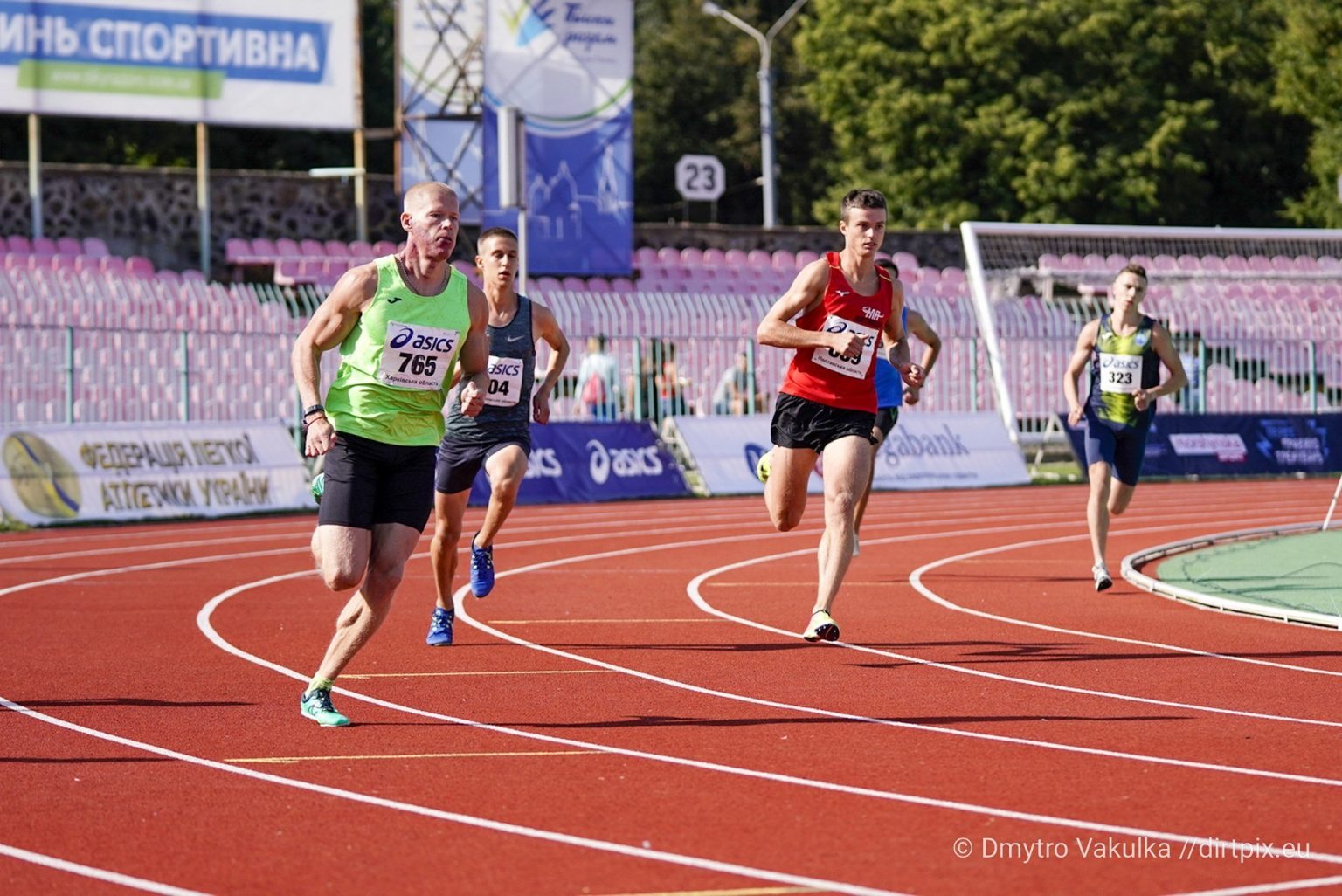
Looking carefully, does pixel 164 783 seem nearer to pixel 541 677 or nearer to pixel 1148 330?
pixel 541 677

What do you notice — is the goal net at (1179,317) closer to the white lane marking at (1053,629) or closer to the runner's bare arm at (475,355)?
the white lane marking at (1053,629)

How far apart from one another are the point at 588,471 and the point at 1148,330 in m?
11.7

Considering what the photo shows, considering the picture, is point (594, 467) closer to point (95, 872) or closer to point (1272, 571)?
point (1272, 571)

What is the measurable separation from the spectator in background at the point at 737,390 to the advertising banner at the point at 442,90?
24.7ft

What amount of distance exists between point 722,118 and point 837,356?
175ft

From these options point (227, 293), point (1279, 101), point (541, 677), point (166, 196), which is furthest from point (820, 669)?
point (1279, 101)

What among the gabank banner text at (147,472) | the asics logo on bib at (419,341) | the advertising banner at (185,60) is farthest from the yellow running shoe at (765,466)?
the advertising banner at (185,60)

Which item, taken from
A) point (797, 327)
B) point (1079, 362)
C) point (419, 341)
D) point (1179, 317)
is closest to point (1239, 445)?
point (1179, 317)

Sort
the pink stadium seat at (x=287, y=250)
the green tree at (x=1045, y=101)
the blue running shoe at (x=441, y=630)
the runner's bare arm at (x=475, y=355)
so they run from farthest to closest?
the green tree at (x=1045, y=101) → the pink stadium seat at (x=287, y=250) → the blue running shoe at (x=441, y=630) → the runner's bare arm at (x=475, y=355)

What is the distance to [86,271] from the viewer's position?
2788 cm

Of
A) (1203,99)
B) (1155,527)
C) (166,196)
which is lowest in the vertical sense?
(1155,527)

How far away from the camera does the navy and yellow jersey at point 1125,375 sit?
1252cm

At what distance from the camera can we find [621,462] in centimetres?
2394

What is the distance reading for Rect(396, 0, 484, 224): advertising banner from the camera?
32188mm
